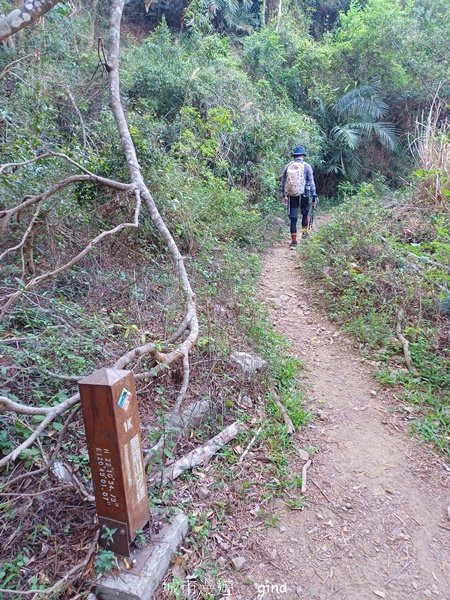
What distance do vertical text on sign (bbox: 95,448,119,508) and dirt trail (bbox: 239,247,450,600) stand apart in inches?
36.9

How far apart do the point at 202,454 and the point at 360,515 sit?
115 cm

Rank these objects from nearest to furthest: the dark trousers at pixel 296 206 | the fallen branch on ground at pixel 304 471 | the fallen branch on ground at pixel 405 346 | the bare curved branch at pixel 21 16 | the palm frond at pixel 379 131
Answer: the fallen branch on ground at pixel 304 471
the bare curved branch at pixel 21 16
the fallen branch on ground at pixel 405 346
the dark trousers at pixel 296 206
the palm frond at pixel 379 131

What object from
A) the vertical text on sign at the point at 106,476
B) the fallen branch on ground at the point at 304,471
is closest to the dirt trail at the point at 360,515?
the fallen branch on ground at the point at 304,471

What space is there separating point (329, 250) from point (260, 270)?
119 cm

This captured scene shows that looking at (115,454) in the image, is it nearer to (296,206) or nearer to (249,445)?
(249,445)

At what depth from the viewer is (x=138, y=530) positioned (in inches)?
77.6

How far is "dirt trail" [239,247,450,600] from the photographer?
2234 millimetres

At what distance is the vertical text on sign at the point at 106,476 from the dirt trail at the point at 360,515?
0.94m

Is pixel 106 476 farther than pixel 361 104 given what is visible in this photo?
No

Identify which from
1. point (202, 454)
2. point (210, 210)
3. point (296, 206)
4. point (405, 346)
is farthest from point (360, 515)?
point (296, 206)

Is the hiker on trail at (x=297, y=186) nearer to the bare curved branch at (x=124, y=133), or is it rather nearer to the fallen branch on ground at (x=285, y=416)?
the bare curved branch at (x=124, y=133)

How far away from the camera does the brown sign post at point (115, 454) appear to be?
1744mm

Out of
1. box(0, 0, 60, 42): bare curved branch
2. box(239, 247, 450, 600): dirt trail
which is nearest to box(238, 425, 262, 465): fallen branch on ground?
box(239, 247, 450, 600): dirt trail

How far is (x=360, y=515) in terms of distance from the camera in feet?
8.73
